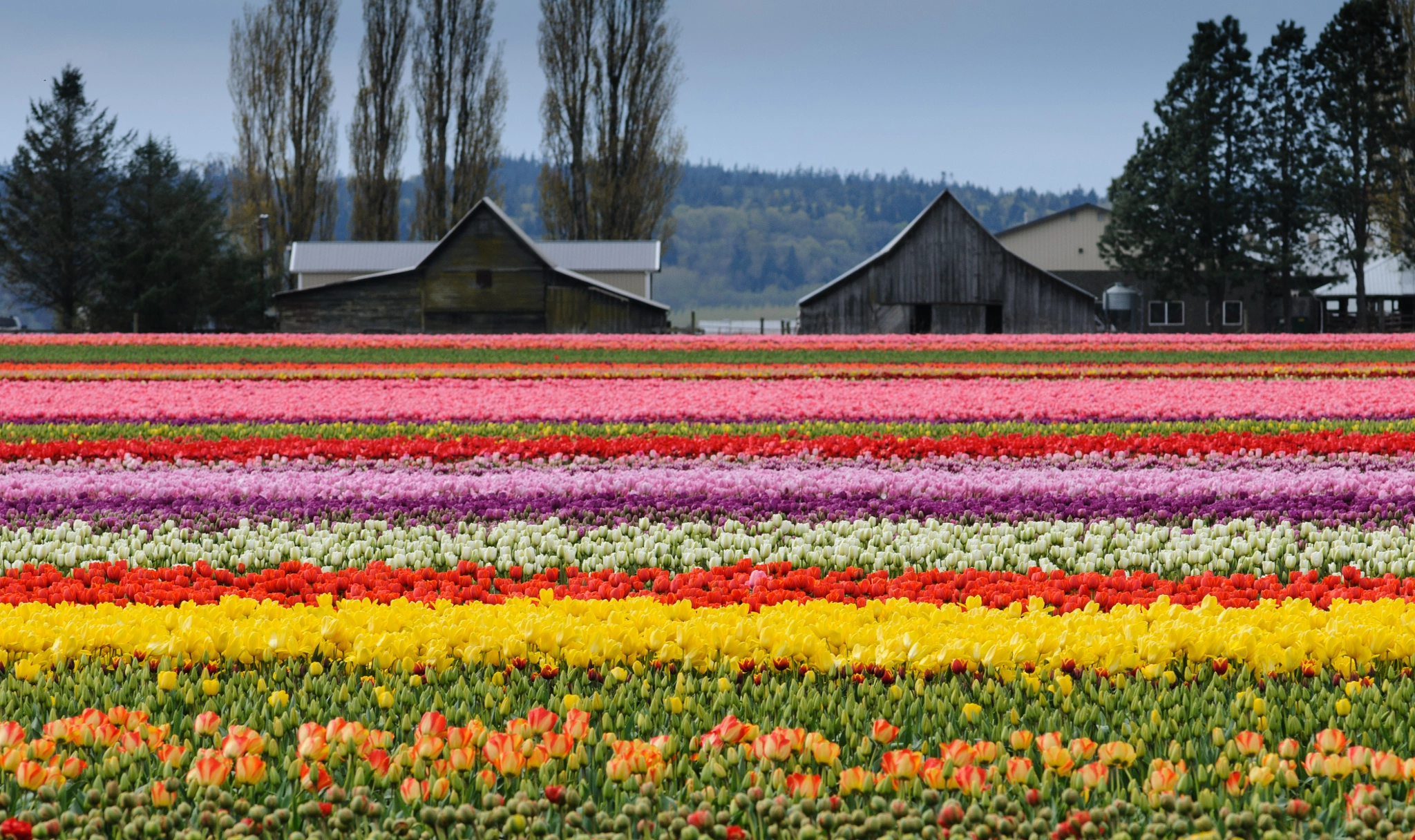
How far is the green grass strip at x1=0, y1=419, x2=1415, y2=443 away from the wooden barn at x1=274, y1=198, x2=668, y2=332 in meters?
31.3

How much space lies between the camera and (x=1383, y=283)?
233 ft

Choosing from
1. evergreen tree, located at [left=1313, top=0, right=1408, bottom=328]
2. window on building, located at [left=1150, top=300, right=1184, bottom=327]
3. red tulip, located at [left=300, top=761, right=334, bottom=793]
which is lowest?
red tulip, located at [left=300, top=761, right=334, bottom=793]

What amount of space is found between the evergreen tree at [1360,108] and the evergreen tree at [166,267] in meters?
44.4

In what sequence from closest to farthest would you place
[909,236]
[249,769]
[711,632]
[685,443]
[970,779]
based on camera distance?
1. [970,779]
2. [249,769]
3. [711,632]
4. [685,443]
5. [909,236]

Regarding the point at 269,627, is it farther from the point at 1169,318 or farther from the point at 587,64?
the point at 1169,318

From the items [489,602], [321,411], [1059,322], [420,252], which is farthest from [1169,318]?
[489,602]

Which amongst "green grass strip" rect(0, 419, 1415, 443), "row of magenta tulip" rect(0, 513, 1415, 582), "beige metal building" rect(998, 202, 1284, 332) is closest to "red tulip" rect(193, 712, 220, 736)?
"row of magenta tulip" rect(0, 513, 1415, 582)

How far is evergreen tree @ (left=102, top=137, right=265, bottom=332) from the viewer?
4994cm

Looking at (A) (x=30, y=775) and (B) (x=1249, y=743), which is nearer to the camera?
(A) (x=30, y=775)

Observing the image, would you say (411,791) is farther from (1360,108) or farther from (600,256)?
(1360,108)

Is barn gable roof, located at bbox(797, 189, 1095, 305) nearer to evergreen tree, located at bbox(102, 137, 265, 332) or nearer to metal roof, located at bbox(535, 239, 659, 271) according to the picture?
metal roof, located at bbox(535, 239, 659, 271)

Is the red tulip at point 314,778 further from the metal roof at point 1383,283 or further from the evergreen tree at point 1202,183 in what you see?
the metal roof at point 1383,283

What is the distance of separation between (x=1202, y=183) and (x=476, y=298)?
31.0 meters

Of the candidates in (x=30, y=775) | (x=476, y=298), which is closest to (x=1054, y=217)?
(x=476, y=298)
